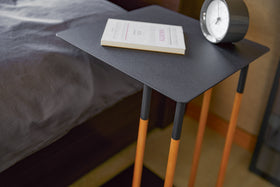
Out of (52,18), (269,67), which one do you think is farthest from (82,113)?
(269,67)

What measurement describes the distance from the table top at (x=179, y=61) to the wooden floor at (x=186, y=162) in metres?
0.73

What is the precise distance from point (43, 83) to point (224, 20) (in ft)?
2.02

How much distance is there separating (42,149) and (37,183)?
0.45 feet

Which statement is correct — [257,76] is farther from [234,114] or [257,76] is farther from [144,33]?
[144,33]

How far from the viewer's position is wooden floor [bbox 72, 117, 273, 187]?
4.62ft

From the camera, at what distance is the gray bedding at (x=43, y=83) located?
2.98ft

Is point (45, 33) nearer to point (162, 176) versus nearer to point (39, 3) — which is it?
point (39, 3)

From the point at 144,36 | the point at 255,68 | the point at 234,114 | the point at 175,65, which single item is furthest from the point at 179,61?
the point at 255,68

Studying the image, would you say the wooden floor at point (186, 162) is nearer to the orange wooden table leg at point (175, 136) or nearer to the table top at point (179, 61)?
the orange wooden table leg at point (175, 136)

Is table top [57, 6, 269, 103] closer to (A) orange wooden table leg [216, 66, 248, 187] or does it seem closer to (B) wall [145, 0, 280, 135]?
(A) orange wooden table leg [216, 66, 248, 187]

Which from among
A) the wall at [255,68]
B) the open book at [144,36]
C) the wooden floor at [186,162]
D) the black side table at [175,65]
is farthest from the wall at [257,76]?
the open book at [144,36]

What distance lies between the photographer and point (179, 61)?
856 millimetres

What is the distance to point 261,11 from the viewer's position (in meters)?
1.33

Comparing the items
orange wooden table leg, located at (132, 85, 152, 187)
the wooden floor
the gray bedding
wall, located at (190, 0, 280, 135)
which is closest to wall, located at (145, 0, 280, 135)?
wall, located at (190, 0, 280, 135)
